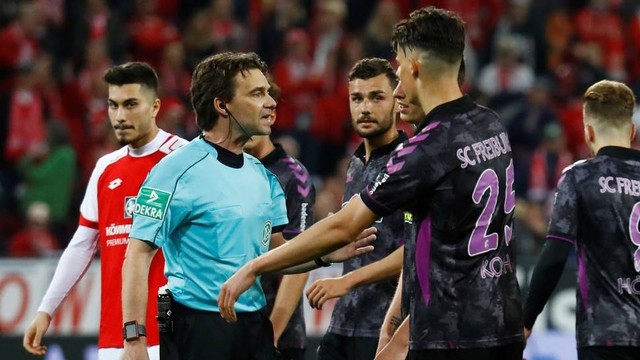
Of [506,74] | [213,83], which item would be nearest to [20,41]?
[506,74]

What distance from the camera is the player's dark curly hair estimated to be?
5828 mm

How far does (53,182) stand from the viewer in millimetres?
15289

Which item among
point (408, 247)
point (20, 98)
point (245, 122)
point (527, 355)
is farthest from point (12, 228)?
point (408, 247)

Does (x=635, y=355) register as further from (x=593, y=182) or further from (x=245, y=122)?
(x=245, y=122)

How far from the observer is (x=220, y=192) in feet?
20.8

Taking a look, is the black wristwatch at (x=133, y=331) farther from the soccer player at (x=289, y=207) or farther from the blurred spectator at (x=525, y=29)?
the blurred spectator at (x=525, y=29)

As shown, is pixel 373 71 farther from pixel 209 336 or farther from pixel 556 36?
pixel 556 36

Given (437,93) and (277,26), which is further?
(277,26)

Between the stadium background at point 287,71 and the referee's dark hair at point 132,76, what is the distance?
20.7 feet

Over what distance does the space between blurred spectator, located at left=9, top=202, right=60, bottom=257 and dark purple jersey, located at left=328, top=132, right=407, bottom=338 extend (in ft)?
23.1

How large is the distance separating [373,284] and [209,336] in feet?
6.36

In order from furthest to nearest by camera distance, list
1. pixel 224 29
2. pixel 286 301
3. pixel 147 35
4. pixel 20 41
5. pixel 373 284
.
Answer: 1. pixel 224 29
2. pixel 147 35
3. pixel 20 41
4. pixel 373 284
5. pixel 286 301

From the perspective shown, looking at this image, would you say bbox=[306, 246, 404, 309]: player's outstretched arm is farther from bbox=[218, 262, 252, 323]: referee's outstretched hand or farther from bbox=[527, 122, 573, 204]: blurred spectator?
bbox=[527, 122, 573, 204]: blurred spectator

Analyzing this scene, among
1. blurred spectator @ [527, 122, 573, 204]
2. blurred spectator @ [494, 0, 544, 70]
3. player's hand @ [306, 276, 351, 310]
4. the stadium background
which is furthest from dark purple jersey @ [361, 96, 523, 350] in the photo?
blurred spectator @ [494, 0, 544, 70]
